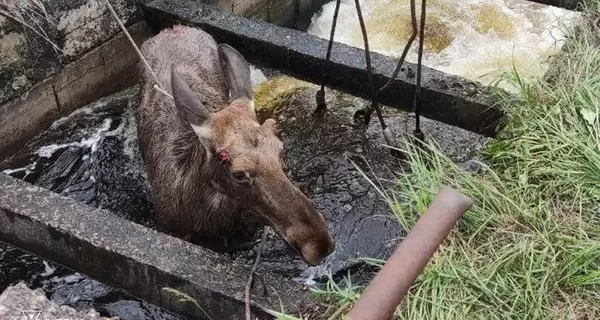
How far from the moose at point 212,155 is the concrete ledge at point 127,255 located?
0.39 m

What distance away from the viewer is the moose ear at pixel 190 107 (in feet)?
13.8

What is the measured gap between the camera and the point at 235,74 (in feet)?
15.1

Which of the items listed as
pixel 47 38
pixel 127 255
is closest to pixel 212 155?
pixel 127 255

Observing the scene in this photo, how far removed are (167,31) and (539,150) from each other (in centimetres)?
327

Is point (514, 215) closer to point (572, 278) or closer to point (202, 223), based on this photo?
point (572, 278)

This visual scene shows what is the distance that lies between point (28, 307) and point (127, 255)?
2.67 ft

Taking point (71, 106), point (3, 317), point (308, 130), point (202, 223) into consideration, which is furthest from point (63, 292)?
point (308, 130)

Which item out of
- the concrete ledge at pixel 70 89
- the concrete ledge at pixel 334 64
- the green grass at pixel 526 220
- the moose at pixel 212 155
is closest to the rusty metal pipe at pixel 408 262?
the green grass at pixel 526 220

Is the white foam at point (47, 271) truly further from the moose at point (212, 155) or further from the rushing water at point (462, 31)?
the rushing water at point (462, 31)

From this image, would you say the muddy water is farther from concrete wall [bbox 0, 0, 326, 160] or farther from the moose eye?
Result: the moose eye

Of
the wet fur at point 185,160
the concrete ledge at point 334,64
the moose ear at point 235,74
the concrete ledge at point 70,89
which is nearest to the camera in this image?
the moose ear at point 235,74

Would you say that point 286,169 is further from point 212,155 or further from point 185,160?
point 212,155

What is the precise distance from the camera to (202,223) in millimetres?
4906

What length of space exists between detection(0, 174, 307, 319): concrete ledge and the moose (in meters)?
0.39
